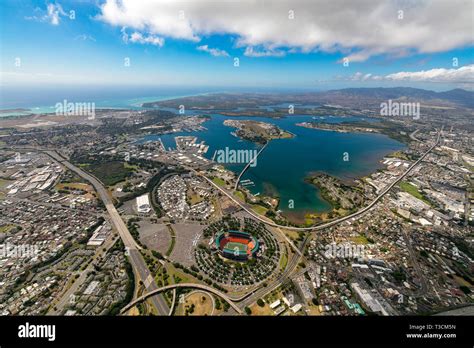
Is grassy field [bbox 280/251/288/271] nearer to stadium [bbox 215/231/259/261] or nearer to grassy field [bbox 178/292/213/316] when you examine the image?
stadium [bbox 215/231/259/261]

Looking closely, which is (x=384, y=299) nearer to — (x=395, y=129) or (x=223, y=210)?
(x=223, y=210)

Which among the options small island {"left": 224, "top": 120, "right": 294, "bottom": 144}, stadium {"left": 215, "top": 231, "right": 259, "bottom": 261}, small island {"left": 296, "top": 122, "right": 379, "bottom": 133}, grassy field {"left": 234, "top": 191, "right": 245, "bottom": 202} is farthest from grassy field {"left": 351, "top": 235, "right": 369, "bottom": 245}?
small island {"left": 296, "top": 122, "right": 379, "bottom": 133}

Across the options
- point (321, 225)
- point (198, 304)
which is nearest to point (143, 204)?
point (198, 304)

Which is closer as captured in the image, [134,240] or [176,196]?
[134,240]

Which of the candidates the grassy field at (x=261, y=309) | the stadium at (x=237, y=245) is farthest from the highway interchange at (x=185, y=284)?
the stadium at (x=237, y=245)

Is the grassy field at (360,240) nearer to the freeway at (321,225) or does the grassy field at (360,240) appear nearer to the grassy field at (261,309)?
the freeway at (321,225)
